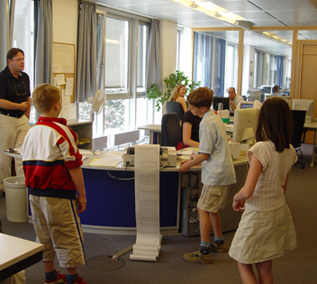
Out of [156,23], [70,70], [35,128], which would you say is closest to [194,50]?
[156,23]

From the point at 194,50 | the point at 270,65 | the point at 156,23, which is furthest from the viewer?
the point at 270,65

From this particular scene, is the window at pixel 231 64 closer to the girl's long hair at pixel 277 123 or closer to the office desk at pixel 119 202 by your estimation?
the office desk at pixel 119 202

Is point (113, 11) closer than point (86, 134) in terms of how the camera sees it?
No

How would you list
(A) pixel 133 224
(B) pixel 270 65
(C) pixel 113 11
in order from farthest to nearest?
1. (B) pixel 270 65
2. (C) pixel 113 11
3. (A) pixel 133 224

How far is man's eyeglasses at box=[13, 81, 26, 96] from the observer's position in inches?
162

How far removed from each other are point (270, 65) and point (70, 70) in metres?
9.87

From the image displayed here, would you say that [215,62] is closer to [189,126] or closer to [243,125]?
[243,125]

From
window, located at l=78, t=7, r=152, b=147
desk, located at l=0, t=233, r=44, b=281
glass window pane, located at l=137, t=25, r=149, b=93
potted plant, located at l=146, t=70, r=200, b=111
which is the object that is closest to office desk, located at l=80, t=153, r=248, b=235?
desk, located at l=0, t=233, r=44, b=281

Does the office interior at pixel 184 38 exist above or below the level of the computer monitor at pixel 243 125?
above

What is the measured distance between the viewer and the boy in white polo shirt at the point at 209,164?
8.80ft

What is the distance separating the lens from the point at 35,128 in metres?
2.08

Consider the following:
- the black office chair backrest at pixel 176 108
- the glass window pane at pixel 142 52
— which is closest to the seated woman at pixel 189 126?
the black office chair backrest at pixel 176 108

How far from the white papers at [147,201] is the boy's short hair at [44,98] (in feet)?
3.57

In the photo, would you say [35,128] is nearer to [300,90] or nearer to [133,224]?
[133,224]
